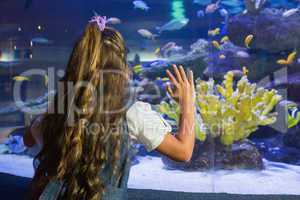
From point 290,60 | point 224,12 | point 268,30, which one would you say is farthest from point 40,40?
point 290,60

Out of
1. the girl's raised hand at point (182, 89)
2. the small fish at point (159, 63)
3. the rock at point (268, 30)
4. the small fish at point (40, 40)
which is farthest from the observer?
the small fish at point (40, 40)

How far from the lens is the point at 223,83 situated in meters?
4.46

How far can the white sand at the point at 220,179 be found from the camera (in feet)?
13.6

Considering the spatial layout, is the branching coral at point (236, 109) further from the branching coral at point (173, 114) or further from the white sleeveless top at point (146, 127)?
the white sleeveless top at point (146, 127)

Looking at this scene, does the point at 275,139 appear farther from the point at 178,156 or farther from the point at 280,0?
the point at 178,156

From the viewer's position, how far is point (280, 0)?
4492 mm

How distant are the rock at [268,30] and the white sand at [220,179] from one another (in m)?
1.45

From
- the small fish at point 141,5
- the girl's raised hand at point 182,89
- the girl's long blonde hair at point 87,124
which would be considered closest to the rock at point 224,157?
the small fish at point 141,5

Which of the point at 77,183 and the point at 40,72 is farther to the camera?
the point at 40,72

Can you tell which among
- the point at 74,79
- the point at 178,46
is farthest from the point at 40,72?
the point at 74,79

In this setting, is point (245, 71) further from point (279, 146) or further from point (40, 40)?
point (40, 40)

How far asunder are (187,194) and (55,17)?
301cm

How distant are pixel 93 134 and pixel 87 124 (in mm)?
42

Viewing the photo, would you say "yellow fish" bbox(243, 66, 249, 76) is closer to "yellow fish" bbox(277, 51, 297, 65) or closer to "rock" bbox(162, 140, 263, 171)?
"yellow fish" bbox(277, 51, 297, 65)
